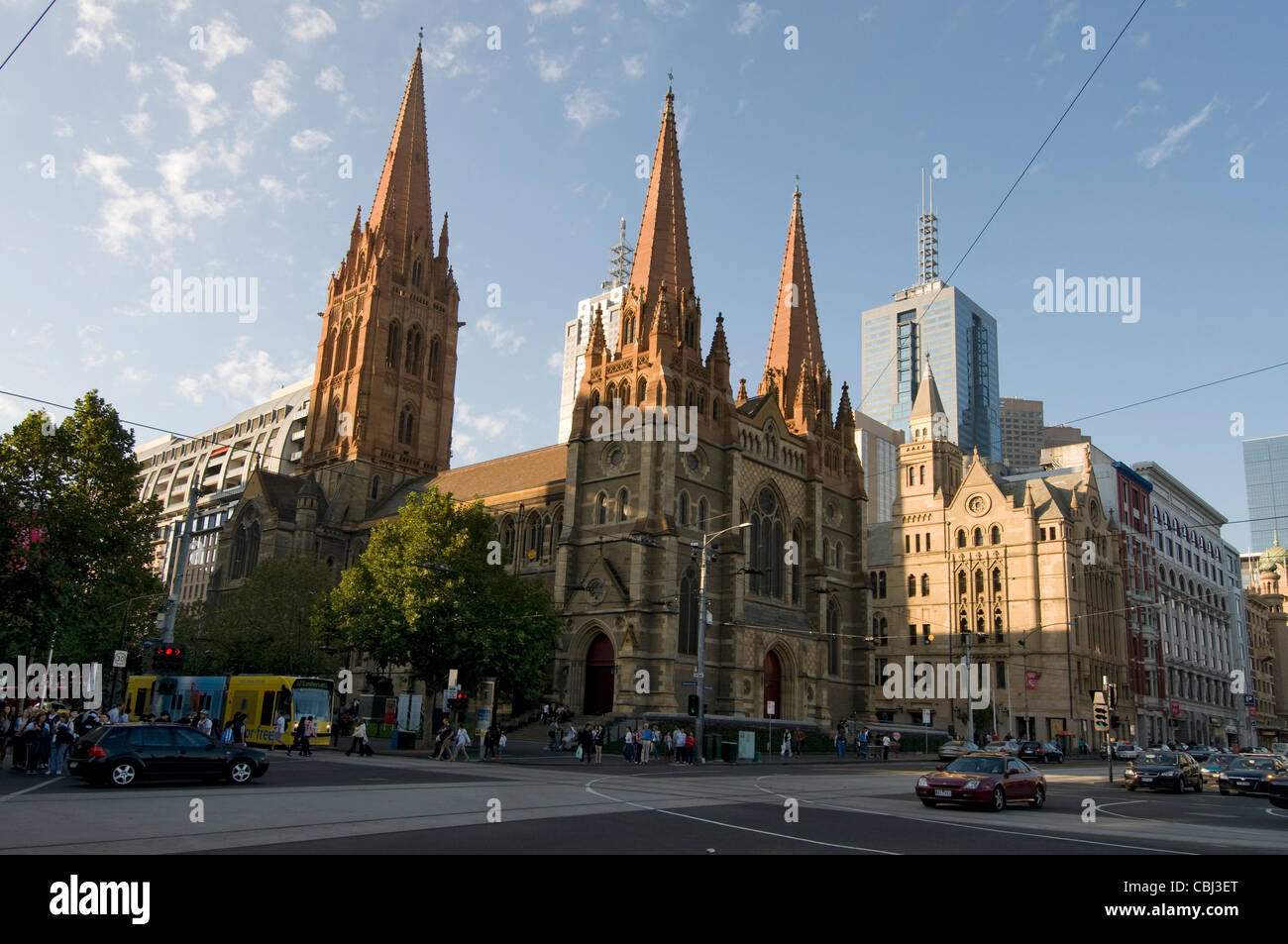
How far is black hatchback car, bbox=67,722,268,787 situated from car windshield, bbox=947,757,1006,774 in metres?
14.8

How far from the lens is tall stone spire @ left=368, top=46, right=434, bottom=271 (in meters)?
77.2

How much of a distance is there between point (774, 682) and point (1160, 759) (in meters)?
23.3

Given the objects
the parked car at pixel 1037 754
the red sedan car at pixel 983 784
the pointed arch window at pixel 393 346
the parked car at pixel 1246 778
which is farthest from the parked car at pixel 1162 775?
the pointed arch window at pixel 393 346

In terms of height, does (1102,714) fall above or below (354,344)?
below

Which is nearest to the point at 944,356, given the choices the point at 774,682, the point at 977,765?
the point at 774,682

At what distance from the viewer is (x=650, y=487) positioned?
4812cm

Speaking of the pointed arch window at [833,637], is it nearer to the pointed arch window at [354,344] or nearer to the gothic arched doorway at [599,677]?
the gothic arched doorway at [599,677]

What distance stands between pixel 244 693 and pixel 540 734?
14.4 m

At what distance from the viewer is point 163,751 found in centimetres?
1984

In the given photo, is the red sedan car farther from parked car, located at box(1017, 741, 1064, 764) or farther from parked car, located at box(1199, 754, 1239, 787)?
parked car, located at box(1017, 741, 1064, 764)
